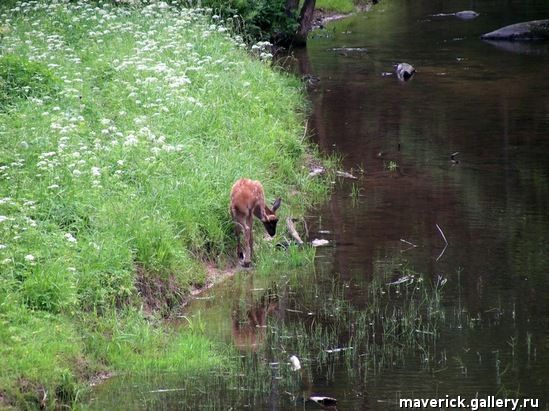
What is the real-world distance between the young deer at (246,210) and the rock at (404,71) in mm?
12821

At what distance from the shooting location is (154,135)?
1308 cm

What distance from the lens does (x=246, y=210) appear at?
12.1m

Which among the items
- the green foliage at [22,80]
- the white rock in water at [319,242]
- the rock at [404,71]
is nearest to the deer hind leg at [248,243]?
the white rock in water at [319,242]

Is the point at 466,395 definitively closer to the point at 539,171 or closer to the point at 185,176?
the point at 185,176

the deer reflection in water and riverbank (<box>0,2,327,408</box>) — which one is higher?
riverbank (<box>0,2,327,408</box>)

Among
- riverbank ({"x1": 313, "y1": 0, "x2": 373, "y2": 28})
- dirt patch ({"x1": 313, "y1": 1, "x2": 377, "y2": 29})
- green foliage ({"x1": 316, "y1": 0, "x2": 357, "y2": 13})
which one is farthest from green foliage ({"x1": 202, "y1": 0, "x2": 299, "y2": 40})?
green foliage ({"x1": 316, "y1": 0, "x2": 357, "y2": 13})

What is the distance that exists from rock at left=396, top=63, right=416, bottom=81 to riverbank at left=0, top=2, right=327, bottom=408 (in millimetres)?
5528

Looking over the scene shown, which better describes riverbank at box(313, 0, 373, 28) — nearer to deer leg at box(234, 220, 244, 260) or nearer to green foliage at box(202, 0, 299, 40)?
green foliage at box(202, 0, 299, 40)

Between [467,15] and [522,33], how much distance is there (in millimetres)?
6071

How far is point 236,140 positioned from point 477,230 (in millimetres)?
3645

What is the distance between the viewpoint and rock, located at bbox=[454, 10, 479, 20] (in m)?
36.6

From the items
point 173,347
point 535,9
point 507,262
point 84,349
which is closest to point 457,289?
point 507,262

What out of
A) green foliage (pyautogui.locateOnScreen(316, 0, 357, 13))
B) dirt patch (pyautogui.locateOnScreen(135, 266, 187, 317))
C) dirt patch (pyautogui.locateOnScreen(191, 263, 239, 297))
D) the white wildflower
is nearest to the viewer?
the white wildflower

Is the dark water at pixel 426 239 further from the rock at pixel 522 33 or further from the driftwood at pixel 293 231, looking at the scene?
the rock at pixel 522 33
